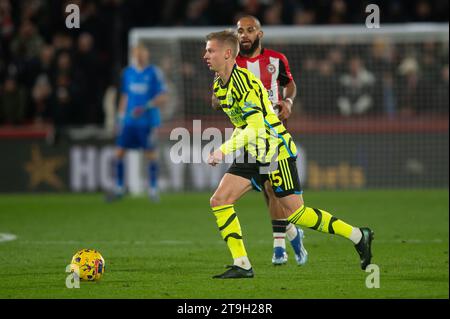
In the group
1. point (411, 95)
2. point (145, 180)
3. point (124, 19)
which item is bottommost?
point (145, 180)

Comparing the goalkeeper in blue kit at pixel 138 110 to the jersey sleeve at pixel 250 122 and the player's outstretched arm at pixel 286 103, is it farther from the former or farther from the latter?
the jersey sleeve at pixel 250 122

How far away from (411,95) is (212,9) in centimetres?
403

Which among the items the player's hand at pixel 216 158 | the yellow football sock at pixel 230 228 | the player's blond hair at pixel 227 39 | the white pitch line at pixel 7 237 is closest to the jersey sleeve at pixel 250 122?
the player's hand at pixel 216 158

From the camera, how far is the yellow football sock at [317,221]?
24.6 ft

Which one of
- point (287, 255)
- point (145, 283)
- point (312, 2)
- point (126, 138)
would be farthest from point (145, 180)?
point (145, 283)

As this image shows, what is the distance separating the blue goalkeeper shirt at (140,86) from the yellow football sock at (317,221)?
7998mm

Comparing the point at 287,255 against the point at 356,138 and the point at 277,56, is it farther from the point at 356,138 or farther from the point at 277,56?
the point at 356,138

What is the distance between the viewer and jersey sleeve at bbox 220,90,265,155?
7316 millimetres

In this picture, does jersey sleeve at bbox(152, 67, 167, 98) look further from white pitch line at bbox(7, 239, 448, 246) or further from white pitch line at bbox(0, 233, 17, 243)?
white pitch line at bbox(7, 239, 448, 246)

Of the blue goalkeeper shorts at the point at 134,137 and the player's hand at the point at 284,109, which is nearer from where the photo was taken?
the player's hand at the point at 284,109

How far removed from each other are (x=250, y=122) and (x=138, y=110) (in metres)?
8.18

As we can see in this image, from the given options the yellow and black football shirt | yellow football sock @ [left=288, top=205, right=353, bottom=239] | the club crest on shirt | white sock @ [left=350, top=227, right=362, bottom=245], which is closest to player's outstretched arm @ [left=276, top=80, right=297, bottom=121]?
the club crest on shirt
